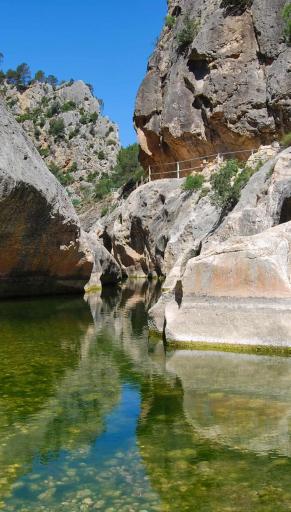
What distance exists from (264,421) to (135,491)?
8.18 feet

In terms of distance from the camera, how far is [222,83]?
3306 centimetres

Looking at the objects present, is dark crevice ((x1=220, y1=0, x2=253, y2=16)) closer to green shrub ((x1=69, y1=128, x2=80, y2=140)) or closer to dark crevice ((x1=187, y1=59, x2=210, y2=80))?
dark crevice ((x1=187, y1=59, x2=210, y2=80))

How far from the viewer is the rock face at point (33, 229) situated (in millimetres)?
19875

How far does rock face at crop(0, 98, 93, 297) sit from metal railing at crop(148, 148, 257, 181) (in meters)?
11.8

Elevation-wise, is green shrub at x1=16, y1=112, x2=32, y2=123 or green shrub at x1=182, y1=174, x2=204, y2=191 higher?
green shrub at x1=16, y1=112, x2=32, y2=123

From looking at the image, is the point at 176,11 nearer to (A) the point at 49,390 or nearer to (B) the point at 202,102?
(B) the point at 202,102

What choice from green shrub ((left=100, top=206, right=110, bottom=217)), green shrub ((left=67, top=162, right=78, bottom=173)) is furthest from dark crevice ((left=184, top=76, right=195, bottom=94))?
green shrub ((left=67, top=162, right=78, bottom=173))

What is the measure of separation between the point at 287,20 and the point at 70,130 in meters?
49.8

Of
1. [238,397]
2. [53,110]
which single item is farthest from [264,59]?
[53,110]

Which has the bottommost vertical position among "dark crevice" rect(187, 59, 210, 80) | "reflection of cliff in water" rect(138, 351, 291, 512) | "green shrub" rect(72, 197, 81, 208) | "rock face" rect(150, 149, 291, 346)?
"reflection of cliff in water" rect(138, 351, 291, 512)

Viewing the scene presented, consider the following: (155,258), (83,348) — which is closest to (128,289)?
(155,258)

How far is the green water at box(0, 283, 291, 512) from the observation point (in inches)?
207

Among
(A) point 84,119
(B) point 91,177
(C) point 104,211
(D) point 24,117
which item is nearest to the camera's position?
(C) point 104,211

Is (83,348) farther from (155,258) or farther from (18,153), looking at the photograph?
(155,258)
